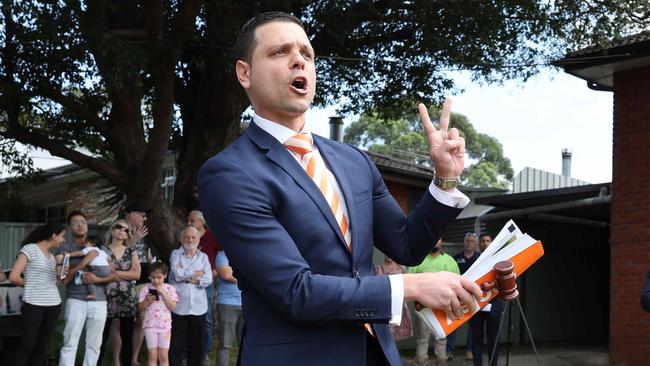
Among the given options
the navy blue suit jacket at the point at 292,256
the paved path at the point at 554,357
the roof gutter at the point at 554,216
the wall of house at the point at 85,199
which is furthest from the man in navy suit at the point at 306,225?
the wall of house at the point at 85,199

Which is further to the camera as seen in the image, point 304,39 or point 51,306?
point 51,306

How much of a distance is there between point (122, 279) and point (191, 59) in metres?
5.24

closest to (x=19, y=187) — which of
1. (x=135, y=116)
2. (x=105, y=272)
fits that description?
(x=135, y=116)

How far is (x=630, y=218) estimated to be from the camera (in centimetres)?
1479

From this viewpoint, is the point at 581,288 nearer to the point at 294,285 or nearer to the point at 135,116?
the point at 135,116

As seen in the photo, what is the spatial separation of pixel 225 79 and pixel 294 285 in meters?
12.7

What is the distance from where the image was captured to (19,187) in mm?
16953

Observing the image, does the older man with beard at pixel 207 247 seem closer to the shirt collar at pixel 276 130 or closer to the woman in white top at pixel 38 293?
the woman in white top at pixel 38 293

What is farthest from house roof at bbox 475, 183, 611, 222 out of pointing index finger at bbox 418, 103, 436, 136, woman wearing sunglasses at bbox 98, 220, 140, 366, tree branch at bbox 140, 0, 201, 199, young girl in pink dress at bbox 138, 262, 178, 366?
pointing index finger at bbox 418, 103, 436, 136

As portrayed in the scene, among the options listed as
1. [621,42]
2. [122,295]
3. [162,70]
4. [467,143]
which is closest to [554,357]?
[621,42]

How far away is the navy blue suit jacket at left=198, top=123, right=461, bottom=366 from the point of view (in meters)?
2.31

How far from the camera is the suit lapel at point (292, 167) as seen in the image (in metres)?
2.48

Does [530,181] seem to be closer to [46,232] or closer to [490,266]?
[46,232]

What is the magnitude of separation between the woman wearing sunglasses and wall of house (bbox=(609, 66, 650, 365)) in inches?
323
